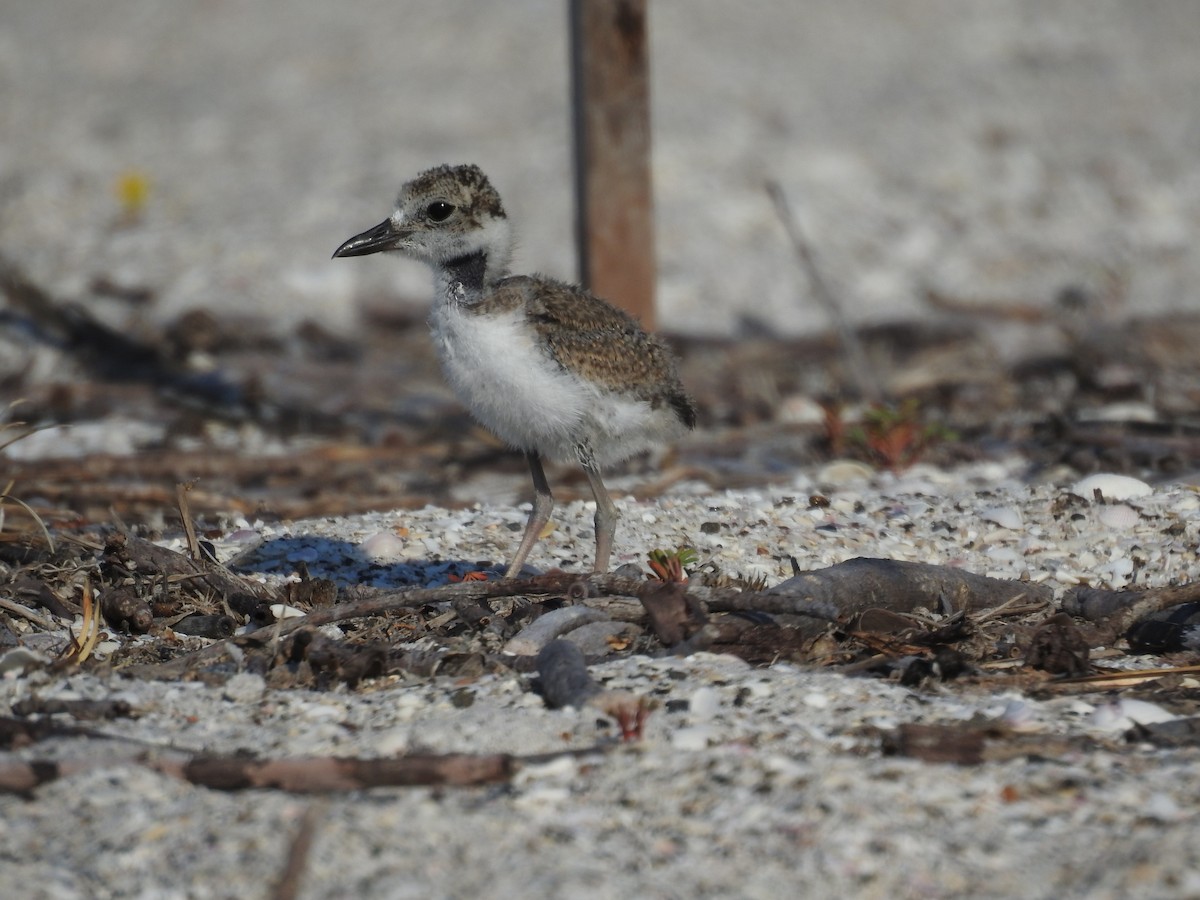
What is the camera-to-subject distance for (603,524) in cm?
387

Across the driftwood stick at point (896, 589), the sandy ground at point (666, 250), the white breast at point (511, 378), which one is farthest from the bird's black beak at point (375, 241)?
the driftwood stick at point (896, 589)

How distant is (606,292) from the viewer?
6195 mm

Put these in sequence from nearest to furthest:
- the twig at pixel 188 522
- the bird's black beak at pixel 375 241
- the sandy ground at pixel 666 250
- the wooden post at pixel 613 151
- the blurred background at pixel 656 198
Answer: the sandy ground at pixel 666 250
the twig at pixel 188 522
the bird's black beak at pixel 375 241
the wooden post at pixel 613 151
the blurred background at pixel 656 198

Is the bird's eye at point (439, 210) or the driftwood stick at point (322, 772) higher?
the bird's eye at point (439, 210)

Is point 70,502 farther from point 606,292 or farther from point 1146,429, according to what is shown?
point 1146,429

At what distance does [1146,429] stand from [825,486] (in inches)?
55.2

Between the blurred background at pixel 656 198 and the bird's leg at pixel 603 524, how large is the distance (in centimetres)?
179

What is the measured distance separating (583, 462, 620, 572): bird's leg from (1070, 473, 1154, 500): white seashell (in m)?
1.51

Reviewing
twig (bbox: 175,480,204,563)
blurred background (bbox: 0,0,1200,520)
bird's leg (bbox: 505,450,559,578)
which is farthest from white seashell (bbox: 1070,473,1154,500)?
twig (bbox: 175,480,204,563)

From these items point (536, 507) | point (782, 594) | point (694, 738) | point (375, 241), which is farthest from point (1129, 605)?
point (375, 241)

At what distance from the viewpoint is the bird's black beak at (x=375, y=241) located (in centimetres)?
385

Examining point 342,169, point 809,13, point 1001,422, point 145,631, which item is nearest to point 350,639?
point 145,631

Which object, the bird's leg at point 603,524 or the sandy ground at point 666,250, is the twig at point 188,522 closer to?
the sandy ground at point 666,250

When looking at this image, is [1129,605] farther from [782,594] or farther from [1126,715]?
[782,594]
